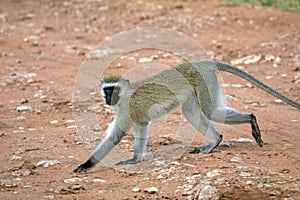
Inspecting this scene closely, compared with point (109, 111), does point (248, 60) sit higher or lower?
higher

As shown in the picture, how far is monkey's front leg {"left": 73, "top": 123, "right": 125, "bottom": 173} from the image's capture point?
237 inches

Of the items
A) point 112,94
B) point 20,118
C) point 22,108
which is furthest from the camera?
point 22,108

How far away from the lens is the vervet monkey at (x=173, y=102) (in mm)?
6355

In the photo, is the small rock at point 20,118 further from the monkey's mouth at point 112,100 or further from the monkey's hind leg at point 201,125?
the monkey's hind leg at point 201,125

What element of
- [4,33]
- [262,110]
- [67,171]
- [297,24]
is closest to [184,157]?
[67,171]

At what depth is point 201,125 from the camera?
21.6 feet

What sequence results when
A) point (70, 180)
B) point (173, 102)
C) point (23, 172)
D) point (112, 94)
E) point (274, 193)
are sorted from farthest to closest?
point (173, 102), point (112, 94), point (23, 172), point (70, 180), point (274, 193)

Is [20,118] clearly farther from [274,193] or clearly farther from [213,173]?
[274,193]

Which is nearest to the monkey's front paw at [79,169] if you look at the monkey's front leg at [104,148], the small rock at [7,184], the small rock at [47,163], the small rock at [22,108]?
the monkey's front leg at [104,148]

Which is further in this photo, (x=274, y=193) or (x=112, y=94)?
(x=112, y=94)

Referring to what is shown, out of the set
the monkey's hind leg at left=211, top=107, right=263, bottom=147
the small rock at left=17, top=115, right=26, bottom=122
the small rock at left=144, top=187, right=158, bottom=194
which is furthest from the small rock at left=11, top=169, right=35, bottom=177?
the monkey's hind leg at left=211, top=107, right=263, bottom=147

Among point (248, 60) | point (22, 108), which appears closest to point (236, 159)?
point (22, 108)

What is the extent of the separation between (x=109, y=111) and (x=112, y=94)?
160 cm

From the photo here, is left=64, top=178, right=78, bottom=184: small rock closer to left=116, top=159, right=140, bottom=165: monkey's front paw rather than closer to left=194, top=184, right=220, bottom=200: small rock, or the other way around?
left=116, top=159, right=140, bottom=165: monkey's front paw
